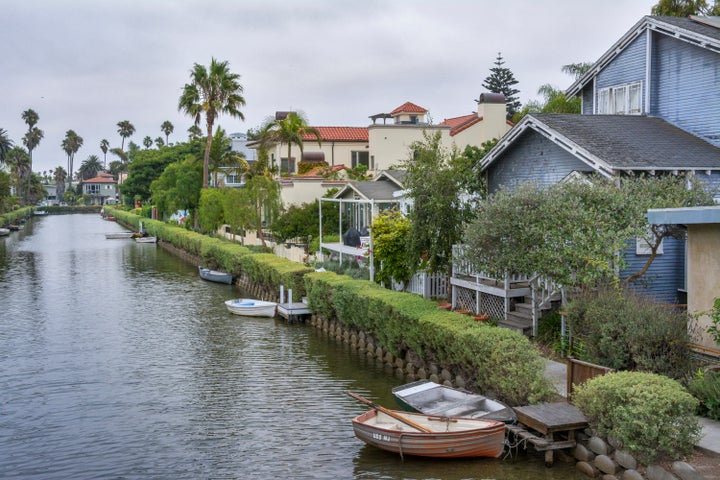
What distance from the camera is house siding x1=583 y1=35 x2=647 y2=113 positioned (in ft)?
87.5

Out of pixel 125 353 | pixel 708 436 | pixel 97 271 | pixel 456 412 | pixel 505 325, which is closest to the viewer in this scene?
pixel 708 436

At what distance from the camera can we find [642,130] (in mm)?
24328

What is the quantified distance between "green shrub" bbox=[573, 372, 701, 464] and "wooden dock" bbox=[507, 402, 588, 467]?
78 cm

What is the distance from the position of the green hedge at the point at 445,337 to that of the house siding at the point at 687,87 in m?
10.6

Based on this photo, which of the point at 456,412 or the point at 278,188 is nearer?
the point at 456,412

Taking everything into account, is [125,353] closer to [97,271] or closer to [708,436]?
[708,436]

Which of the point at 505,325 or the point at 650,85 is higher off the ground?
the point at 650,85

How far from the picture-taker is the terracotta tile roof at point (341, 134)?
226 feet

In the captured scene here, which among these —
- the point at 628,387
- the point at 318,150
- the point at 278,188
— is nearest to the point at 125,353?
the point at 628,387

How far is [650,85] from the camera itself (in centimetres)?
2625

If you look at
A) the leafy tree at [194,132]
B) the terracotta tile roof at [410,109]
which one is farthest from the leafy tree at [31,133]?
the terracotta tile roof at [410,109]

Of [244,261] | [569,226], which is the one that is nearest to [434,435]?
[569,226]

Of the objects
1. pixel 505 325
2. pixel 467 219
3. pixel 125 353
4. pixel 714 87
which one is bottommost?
pixel 125 353

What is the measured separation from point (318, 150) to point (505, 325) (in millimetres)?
49205
